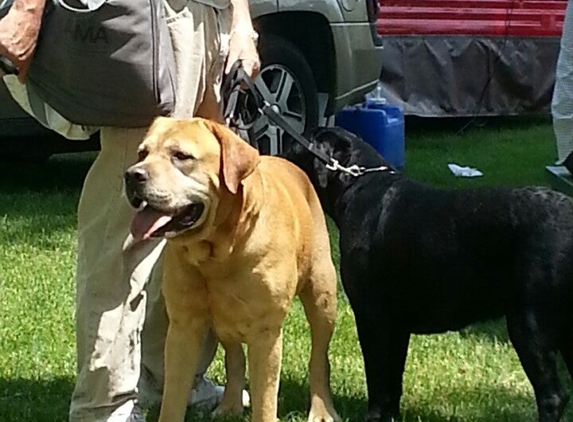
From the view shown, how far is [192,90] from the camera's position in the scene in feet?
12.0

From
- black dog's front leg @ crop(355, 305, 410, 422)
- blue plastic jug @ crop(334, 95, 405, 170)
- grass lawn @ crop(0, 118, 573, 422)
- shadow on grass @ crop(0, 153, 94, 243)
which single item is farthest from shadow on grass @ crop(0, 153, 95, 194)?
black dog's front leg @ crop(355, 305, 410, 422)

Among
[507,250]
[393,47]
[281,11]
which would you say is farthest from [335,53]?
[507,250]

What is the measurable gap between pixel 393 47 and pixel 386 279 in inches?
279

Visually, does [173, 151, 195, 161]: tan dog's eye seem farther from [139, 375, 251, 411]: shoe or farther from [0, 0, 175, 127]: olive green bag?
[139, 375, 251, 411]: shoe

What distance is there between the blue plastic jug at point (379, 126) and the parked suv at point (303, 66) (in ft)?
0.93

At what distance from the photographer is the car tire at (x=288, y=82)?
743 cm

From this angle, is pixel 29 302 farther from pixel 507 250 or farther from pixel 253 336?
pixel 507 250

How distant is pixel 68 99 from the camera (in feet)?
11.0

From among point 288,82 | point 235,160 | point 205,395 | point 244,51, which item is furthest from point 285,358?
point 288,82

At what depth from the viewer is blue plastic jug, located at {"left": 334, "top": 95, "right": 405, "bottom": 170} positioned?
340 inches

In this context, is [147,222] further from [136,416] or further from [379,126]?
[379,126]

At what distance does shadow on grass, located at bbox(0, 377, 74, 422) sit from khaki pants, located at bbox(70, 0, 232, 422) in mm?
428

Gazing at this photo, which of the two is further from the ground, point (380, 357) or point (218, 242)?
point (218, 242)

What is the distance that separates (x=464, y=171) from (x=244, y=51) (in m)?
5.20
